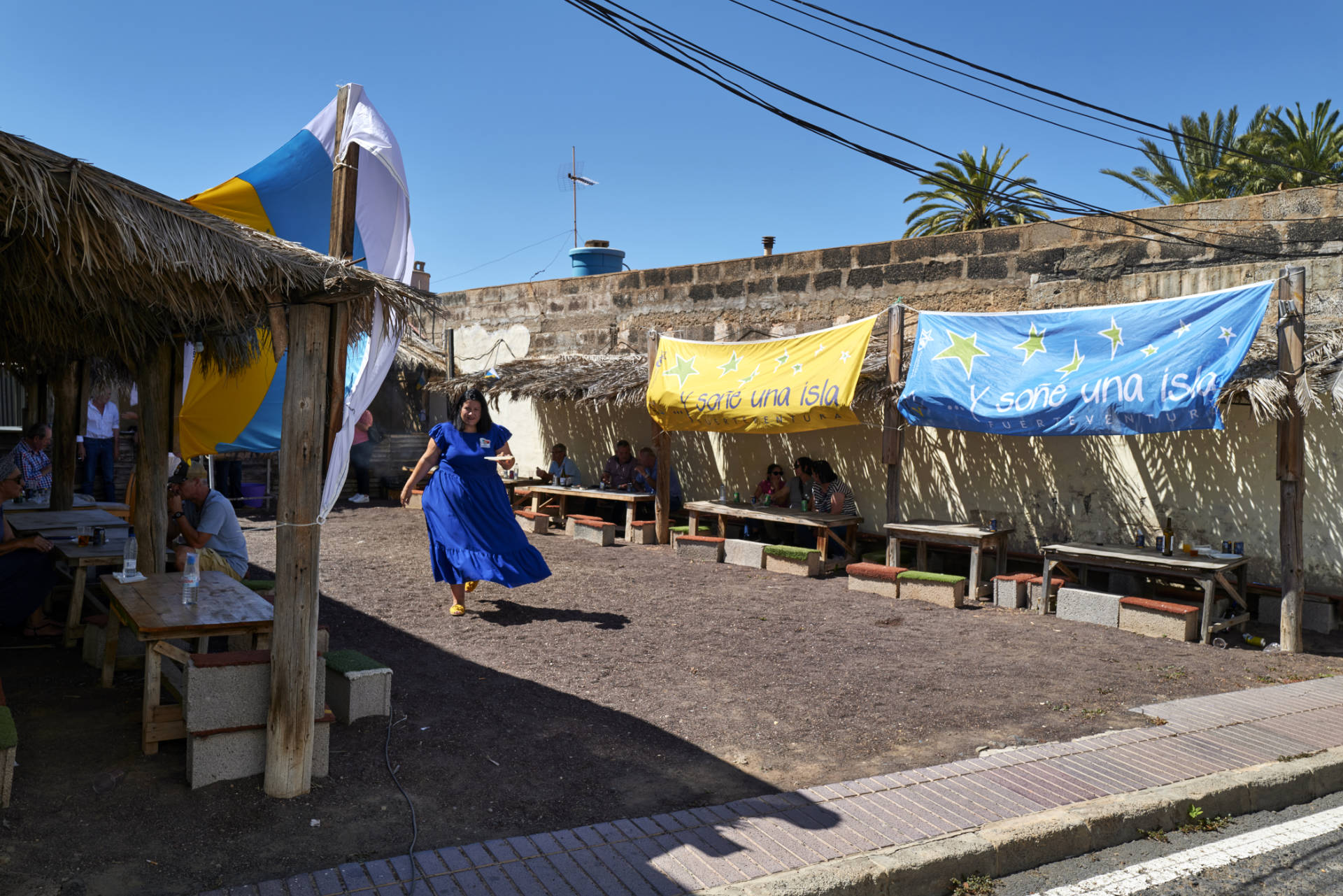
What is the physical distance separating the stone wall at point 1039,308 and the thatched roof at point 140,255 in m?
7.70

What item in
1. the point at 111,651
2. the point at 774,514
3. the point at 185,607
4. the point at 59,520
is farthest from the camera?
the point at 774,514

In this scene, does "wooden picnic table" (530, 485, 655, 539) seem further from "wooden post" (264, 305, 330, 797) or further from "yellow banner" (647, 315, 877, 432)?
"wooden post" (264, 305, 330, 797)

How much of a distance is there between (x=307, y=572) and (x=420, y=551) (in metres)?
7.02

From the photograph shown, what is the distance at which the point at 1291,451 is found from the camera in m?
7.44

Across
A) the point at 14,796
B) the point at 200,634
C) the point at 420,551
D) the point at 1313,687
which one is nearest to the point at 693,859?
the point at 200,634

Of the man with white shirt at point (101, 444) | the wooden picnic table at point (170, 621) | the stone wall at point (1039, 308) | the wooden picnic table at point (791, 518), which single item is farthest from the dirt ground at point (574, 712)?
the man with white shirt at point (101, 444)

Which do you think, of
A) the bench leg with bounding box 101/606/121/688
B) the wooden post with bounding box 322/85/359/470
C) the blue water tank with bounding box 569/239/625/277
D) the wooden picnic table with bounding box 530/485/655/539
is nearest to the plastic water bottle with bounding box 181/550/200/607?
the bench leg with bounding box 101/606/121/688

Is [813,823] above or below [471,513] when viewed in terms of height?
below

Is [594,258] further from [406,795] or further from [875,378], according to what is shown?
[406,795]

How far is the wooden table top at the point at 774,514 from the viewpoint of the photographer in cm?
1043

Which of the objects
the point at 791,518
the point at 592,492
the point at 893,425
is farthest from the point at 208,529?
the point at 592,492

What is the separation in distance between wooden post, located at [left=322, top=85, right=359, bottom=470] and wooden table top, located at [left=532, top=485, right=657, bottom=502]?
783 cm

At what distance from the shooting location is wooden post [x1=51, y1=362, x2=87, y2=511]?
28.0ft

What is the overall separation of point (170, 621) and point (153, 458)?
2.21 m
